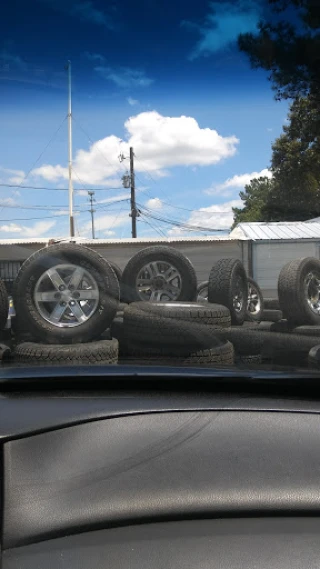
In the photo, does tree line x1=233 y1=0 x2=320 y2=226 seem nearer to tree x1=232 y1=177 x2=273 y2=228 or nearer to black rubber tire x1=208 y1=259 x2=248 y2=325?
tree x1=232 y1=177 x2=273 y2=228

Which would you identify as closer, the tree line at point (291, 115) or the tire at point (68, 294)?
the tree line at point (291, 115)

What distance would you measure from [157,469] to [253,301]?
123 centimetres

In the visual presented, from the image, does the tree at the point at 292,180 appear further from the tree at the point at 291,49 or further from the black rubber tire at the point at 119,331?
the black rubber tire at the point at 119,331

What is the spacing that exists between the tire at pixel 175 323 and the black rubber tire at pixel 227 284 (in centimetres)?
6

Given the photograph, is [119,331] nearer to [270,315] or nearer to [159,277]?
[159,277]

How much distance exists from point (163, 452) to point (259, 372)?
23.3 inches

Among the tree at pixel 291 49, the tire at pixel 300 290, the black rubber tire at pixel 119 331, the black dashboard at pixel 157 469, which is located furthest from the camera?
the black rubber tire at pixel 119 331

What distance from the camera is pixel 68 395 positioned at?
2637mm

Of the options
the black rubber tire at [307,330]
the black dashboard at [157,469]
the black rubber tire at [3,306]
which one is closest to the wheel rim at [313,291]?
the black rubber tire at [307,330]

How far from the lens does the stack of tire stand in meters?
3.12

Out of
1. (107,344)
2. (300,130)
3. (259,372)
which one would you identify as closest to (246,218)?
(300,130)

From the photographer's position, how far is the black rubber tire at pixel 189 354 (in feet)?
9.61

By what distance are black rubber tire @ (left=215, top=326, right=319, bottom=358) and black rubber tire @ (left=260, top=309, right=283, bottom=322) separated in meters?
0.15

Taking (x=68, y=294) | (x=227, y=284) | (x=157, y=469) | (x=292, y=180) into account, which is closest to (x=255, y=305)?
(x=227, y=284)
